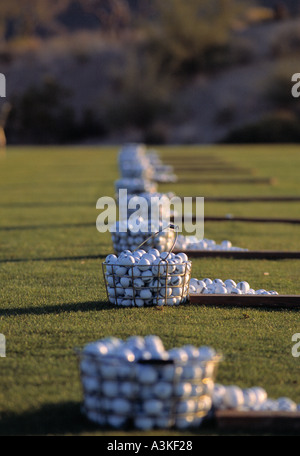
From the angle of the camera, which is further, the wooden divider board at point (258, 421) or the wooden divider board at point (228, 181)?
the wooden divider board at point (228, 181)

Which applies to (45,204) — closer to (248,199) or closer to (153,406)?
(248,199)

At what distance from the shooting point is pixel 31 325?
24.0ft

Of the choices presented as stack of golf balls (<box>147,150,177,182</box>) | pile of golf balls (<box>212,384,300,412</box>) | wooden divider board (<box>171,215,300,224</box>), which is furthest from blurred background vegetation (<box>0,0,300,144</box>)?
pile of golf balls (<box>212,384,300,412</box>)

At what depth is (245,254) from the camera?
11695 mm

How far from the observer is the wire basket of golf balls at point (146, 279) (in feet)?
25.3

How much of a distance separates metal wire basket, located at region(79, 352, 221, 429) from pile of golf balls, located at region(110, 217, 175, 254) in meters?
5.24

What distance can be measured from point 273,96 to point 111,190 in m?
51.2

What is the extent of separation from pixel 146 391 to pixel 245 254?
6968 millimetres

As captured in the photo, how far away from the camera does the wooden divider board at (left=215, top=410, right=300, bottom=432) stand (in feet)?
16.5
